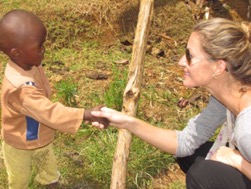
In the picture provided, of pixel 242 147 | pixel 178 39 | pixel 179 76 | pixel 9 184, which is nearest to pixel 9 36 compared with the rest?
pixel 9 184

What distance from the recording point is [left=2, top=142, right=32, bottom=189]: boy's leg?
3150 mm

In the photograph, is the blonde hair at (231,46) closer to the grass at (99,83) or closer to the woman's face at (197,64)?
the woman's face at (197,64)

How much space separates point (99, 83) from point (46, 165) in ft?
5.90

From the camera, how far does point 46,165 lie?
3.39m

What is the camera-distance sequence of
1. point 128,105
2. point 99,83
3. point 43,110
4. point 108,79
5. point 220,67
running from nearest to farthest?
point 220,67
point 43,110
point 128,105
point 99,83
point 108,79

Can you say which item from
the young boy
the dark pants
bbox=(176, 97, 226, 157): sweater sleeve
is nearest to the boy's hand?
the young boy

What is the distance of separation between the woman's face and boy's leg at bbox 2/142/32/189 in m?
1.41

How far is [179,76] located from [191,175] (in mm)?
2545

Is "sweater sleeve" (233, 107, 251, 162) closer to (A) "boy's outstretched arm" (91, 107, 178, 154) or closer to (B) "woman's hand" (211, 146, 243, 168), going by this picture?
(B) "woman's hand" (211, 146, 243, 168)

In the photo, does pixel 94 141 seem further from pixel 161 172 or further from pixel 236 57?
pixel 236 57

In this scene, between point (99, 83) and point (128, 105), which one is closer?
point (128, 105)

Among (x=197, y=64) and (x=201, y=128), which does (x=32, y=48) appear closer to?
(x=197, y=64)

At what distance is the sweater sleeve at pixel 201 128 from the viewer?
3.16 meters

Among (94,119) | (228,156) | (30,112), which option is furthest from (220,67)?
(30,112)
